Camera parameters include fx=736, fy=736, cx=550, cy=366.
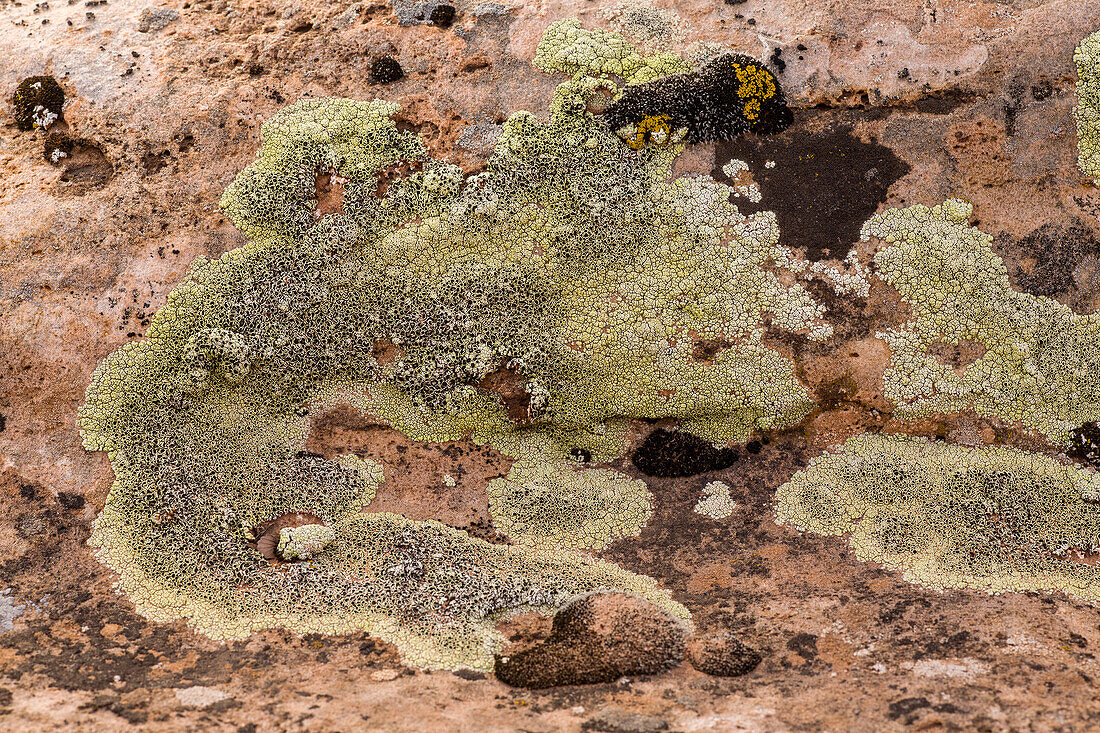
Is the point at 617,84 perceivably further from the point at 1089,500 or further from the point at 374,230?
the point at 1089,500

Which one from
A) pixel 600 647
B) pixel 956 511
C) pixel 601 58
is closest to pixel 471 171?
pixel 601 58

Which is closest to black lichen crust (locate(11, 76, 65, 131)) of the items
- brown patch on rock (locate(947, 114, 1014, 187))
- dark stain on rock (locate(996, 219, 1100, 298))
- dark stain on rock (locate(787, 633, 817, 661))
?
dark stain on rock (locate(787, 633, 817, 661))

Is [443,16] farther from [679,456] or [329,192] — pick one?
[679,456]

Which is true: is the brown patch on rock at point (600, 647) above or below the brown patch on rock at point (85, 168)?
below

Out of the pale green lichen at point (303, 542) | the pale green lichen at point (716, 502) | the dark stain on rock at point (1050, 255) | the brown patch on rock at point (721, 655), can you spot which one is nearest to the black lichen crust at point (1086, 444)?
the dark stain on rock at point (1050, 255)

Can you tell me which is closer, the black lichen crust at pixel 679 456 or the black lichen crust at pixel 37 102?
the black lichen crust at pixel 679 456

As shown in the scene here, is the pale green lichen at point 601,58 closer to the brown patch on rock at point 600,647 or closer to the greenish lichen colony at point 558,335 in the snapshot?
the greenish lichen colony at point 558,335
